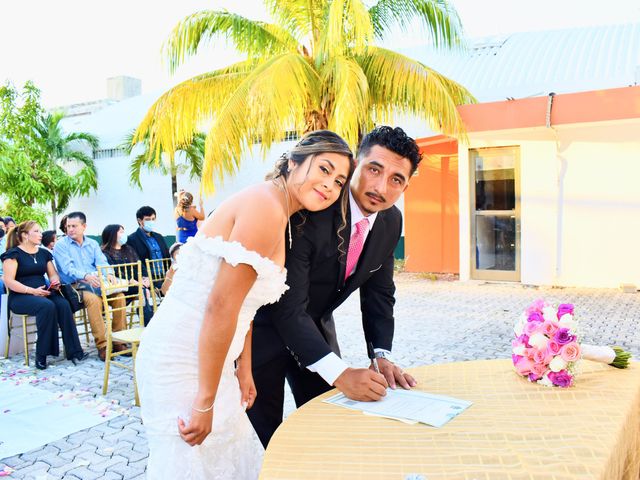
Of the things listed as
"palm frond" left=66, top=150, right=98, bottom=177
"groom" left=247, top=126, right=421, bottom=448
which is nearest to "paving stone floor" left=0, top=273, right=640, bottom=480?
"groom" left=247, top=126, right=421, bottom=448

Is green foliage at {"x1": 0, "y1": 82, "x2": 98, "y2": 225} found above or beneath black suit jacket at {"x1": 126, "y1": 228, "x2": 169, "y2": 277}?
above

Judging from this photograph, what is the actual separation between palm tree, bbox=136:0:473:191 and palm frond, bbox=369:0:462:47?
0.06 feet

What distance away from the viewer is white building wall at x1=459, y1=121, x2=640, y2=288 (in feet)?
32.7

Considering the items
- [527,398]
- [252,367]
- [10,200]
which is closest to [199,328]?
[252,367]

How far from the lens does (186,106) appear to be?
1015cm

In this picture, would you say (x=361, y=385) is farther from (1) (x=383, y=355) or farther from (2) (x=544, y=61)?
(2) (x=544, y=61)

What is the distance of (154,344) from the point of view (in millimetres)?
1896

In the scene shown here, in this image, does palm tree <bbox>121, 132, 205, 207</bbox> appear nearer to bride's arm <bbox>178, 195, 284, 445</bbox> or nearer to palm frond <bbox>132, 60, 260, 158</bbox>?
palm frond <bbox>132, 60, 260, 158</bbox>

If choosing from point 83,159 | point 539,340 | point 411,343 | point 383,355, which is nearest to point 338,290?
point 383,355

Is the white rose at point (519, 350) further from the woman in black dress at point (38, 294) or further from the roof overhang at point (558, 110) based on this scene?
the roof overhang at point (558, 110)

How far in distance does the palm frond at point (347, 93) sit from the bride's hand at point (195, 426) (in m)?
7.13

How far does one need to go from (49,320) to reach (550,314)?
5719 mm

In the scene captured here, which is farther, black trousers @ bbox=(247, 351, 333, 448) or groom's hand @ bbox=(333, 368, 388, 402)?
black trousers @ bbox=(247, 351, 333, 448)

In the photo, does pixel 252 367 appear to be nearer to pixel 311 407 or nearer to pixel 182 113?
pixel 311 407
